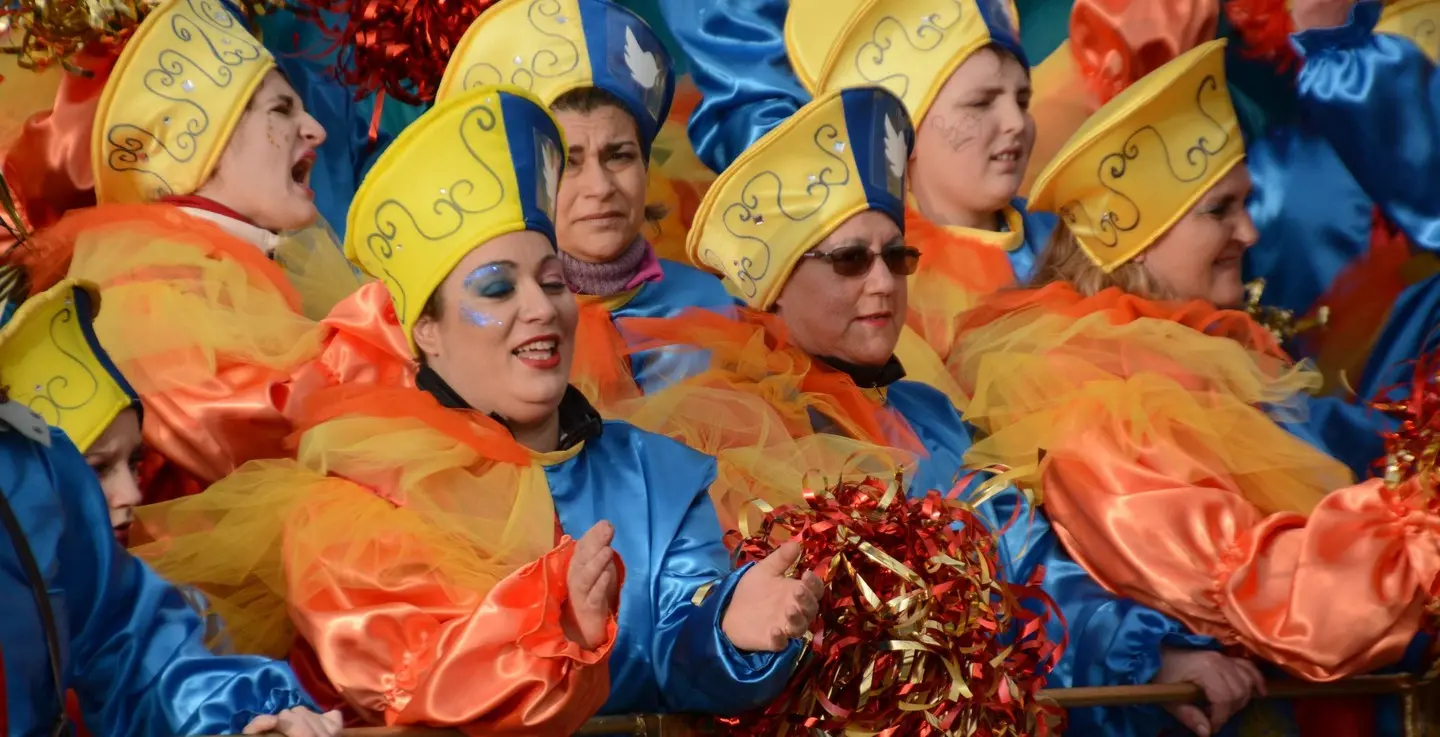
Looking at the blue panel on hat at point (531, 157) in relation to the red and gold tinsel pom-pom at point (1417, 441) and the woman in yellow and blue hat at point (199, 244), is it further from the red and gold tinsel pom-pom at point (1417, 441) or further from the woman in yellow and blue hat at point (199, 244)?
the red and gold tinsel pom-pom at point (1417, 441)

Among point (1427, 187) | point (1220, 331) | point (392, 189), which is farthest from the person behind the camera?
point (1427, 187)


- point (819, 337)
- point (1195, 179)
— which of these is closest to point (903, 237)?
point (819, 337)

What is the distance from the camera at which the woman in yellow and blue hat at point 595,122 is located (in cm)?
340

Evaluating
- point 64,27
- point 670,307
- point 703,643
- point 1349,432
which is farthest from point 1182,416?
point 64,27

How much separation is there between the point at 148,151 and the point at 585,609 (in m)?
1.34

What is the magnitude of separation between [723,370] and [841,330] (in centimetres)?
21

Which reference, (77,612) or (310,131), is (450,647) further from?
(310,131)

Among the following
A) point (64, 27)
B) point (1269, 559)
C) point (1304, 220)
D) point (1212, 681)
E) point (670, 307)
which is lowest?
point (1212, 681)

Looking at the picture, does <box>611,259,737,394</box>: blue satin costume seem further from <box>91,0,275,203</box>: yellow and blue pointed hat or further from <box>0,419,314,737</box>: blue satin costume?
<box>0,419,314,737</box>: blue satin costume

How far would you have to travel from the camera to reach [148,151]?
10.8 ft

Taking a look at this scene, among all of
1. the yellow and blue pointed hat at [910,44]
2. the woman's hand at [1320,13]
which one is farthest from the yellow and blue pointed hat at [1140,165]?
the woman's hand at [1320,13]

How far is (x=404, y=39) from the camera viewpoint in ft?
11.5

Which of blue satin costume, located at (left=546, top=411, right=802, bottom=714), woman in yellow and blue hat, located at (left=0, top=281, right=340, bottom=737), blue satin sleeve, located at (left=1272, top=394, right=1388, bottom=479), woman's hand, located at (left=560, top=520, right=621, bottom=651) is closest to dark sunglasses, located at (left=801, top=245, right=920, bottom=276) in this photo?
blue satin costume, located at (left=546, top=411, right=802, bottom=714)

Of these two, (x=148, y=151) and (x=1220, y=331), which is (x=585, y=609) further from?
(x=1220, y=331)
